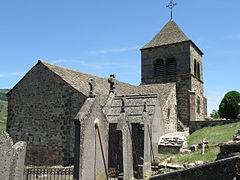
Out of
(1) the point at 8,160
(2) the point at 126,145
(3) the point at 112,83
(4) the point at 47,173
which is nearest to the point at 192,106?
Answer: (3) the point at 112,83

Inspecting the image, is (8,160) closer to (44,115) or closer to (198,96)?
(44,115)

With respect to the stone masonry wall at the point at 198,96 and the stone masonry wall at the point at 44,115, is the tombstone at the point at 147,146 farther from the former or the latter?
the stone masonry wall at the point at 198,96

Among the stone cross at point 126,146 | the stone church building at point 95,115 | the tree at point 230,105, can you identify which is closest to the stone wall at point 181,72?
the stone church building at point 95,115

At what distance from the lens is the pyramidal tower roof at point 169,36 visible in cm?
2750

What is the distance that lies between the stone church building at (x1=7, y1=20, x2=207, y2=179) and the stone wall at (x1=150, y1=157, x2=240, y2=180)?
418cm

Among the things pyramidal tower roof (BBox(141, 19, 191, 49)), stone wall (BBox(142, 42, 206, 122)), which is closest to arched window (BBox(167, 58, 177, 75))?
stone wall (BBox(142, 42, 206, 122))

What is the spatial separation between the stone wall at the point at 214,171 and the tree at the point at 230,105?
2796 cm

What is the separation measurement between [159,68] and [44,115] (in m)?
15.7

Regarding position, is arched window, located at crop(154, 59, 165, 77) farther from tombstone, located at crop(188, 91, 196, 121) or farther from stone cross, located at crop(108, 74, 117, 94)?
stone cross, located at crop(108, 74, 117, 94)

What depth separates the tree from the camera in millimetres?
31328

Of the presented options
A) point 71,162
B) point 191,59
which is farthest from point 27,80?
point 191,59

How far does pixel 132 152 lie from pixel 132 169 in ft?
3.06

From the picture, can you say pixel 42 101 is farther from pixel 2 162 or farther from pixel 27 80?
pixel 2 162

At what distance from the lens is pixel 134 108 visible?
47.9 ft
